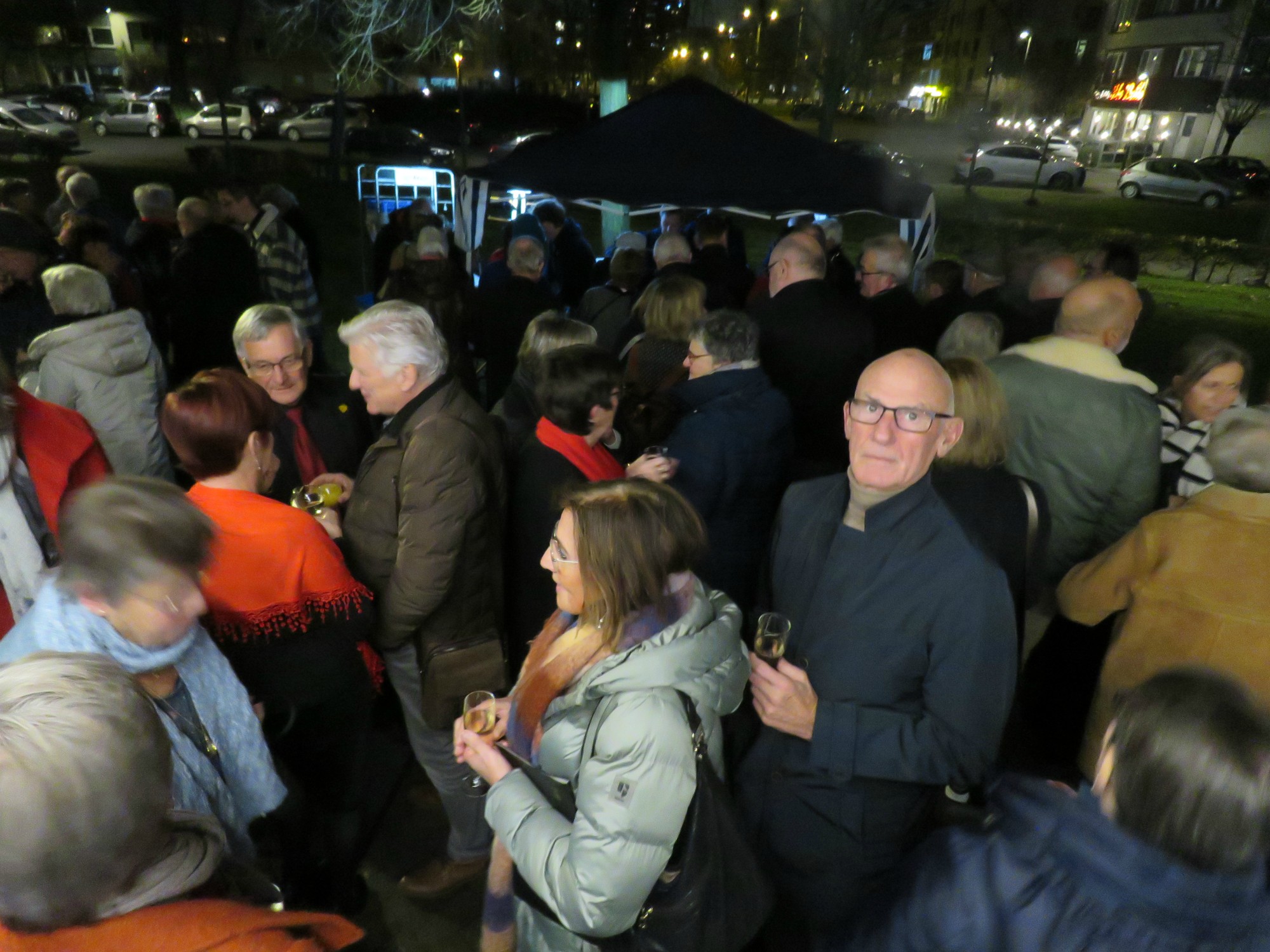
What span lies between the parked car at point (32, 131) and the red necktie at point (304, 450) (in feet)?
77.6

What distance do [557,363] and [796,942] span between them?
184 centimetres

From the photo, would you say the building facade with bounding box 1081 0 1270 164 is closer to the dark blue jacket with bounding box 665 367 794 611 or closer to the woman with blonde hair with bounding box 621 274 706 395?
the woman with blonde hair with bounding box 621 274 706 395

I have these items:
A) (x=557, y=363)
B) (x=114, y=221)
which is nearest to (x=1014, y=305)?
(x=557, y=363)

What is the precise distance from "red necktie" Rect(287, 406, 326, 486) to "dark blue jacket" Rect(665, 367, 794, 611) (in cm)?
139

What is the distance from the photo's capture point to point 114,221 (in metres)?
6.86

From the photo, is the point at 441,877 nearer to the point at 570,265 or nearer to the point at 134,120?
the point at 570,265

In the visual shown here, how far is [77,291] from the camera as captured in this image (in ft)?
11.1

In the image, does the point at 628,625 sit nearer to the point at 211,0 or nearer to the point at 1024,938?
the point at 1024,938

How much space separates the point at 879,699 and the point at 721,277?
4.92 meters

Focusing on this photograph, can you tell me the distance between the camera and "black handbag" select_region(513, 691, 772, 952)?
57.2 inches

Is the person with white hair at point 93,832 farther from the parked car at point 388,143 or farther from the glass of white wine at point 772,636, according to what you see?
the parked car at point 388,143

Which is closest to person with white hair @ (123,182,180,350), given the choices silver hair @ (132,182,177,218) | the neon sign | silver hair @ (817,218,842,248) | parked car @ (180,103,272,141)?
silver hair @ (132,182,177,218)

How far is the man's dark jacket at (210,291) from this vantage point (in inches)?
203

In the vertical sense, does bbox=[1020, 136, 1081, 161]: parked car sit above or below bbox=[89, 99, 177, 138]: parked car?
above
